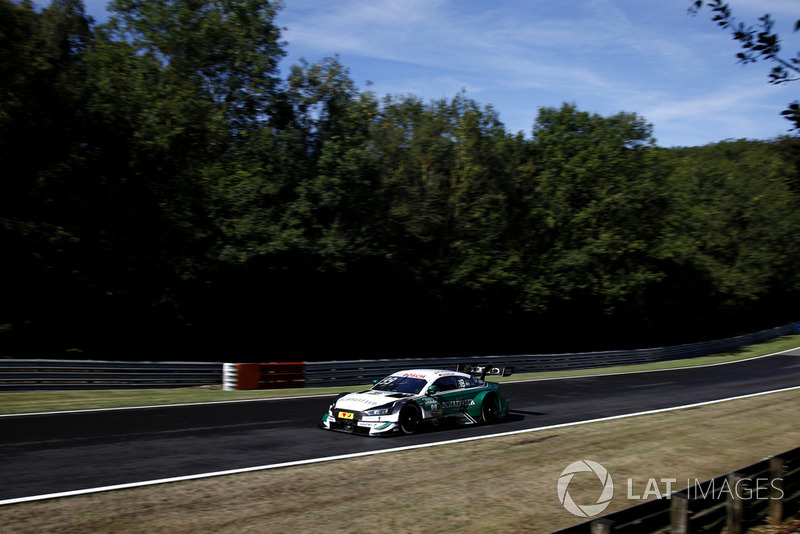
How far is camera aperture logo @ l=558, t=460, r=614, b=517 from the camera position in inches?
359

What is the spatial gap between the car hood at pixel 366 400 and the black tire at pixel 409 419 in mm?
290

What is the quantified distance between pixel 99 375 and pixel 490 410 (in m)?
11.6

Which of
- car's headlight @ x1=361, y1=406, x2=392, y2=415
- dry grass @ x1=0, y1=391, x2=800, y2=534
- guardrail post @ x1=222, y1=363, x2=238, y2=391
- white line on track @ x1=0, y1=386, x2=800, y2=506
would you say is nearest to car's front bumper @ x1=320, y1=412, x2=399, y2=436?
car's headlight @ x1=361, y1=406, x2=392, y2=415

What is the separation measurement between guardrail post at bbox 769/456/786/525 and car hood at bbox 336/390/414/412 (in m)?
6.91

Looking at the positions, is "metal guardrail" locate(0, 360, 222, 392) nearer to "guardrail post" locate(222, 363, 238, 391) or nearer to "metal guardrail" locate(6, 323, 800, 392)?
"metal guardrail" locate(6, 323, 800, 392)

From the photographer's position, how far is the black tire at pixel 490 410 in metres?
15.3

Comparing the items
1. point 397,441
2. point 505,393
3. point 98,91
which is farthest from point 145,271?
point 397,441

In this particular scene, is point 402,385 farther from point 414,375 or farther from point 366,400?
point 366,400

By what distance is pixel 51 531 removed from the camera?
23.0 feet

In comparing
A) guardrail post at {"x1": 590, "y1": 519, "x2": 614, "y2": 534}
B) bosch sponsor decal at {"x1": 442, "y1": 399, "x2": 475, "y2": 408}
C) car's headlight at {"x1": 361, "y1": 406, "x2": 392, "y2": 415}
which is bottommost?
bosch sponsor decal at {"x1": 442, "y1": 399, "x2": 475, "y2": 408}

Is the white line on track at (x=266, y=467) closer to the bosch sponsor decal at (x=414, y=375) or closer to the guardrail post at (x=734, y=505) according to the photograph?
the bosch sponsor decal at (x=414, y=375)

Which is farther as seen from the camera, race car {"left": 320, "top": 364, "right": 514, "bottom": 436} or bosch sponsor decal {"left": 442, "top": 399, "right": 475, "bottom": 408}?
bosch sponsor decal {"left": 442, "top": 399, "right": 475, "bottom": 408}

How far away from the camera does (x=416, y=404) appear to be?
45.4 ft

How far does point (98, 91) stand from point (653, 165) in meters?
36.7
